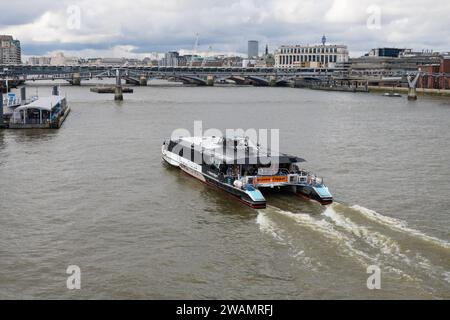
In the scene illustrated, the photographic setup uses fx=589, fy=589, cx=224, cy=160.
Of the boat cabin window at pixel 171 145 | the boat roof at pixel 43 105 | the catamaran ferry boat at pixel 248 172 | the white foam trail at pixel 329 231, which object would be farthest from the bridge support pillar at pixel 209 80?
the white foam trail at pixel 329 231

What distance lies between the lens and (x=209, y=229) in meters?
16.7

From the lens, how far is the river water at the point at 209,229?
1263 centimetres

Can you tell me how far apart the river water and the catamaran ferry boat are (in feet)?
1.48

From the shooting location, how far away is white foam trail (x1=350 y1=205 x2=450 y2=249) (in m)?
15.0

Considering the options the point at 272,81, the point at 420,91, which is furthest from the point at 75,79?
the point at 420,91

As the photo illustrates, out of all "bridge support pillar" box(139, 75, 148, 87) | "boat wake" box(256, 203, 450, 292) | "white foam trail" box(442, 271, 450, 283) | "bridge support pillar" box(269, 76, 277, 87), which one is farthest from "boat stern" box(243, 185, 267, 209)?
"bridge support pillar" box(269, 76, 277, 87)

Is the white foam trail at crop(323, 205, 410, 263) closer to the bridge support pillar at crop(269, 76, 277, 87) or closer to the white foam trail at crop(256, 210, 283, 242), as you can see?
the white foam trail at crop(256, 210, 283, 242)

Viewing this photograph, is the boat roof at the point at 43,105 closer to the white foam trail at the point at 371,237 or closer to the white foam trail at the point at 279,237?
the white foam trail at the point at 279,237

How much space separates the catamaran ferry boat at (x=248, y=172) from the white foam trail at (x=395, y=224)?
137 centimetres

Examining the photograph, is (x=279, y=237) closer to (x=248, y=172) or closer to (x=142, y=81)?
(x=248, y=172)

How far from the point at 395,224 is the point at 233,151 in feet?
24.6
